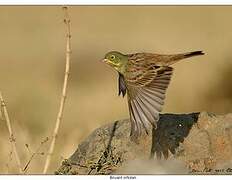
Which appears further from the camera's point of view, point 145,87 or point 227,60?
point 227,60

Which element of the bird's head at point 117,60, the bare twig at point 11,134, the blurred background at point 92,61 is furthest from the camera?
the blurred background at point 92,61

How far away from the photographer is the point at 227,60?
4.66 metres

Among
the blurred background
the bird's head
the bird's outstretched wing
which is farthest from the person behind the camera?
the blurred background

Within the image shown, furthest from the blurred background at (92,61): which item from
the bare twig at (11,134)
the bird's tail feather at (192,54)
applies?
the bare twig at (11,134)

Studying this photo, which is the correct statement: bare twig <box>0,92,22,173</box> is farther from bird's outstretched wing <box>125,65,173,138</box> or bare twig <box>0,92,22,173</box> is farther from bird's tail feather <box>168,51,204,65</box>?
bird's tail feather <box>168,51,204,65</box>

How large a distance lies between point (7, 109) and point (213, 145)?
0.91 m

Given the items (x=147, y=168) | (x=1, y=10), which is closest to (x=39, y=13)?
(x=1, y=10)

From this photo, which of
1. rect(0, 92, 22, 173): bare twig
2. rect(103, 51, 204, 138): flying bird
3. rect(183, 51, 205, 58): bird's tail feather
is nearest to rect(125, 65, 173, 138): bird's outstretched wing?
rect(103, 51, 204, 138): flying bird

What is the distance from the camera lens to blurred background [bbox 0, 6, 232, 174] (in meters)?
4.61

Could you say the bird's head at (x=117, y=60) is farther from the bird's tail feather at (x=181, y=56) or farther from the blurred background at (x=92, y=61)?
the bird's tail feather at (x=181, y=56)

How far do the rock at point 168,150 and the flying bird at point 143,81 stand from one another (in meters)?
0.08

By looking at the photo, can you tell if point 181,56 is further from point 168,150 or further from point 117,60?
point 168,150

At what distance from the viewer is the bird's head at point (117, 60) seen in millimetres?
4508

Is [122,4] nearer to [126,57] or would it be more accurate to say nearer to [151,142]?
[126,57]
